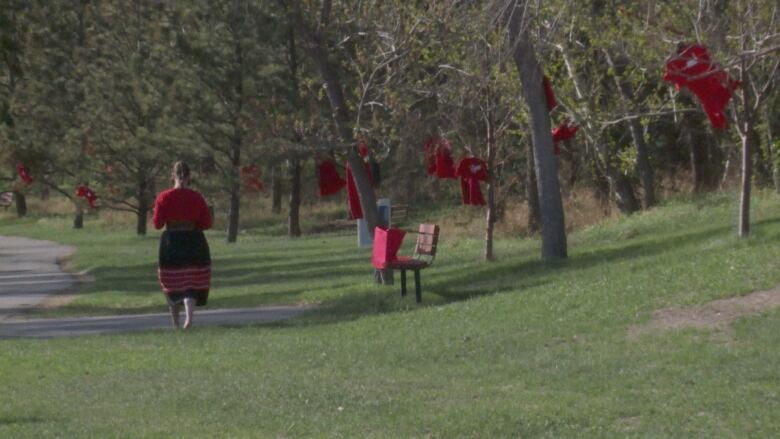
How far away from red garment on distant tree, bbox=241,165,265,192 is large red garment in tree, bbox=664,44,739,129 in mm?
24330

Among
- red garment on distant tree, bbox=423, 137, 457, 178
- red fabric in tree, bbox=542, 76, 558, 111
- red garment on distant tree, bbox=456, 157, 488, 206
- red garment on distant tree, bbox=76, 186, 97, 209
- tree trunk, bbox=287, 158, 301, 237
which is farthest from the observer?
red garment on distant tree, bbox=76, 186, 97, 209

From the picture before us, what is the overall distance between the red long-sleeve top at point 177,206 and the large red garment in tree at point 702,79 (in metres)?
5.68

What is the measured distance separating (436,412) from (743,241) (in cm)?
935

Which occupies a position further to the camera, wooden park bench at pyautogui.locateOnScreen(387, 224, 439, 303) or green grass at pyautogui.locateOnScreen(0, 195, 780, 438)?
wooden park bench at pyautogui.locateOnScreen(387, 224, 439, 303)

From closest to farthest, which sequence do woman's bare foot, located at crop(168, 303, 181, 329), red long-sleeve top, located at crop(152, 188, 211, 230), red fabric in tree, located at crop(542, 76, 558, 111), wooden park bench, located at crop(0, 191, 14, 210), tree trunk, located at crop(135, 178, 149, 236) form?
red long-sleeve top, located at crop(152, 188, 211, 230)
woman's bare foot, located at crop(168, 303, 181, 329)
red fabric in tree, located at crop(542, 76, 558, 111)
tree trunk, located at crop(135, 178, 149, 236)
wooden park bench, located at crop(0, 191, 14, 210)

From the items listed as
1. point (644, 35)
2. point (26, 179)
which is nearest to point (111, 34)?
point (26, 179)

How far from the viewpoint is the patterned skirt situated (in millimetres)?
16375

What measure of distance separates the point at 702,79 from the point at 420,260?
4426 mm

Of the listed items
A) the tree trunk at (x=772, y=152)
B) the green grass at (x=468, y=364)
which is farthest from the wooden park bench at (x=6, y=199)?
the tree trunk at (x=772, y=152)

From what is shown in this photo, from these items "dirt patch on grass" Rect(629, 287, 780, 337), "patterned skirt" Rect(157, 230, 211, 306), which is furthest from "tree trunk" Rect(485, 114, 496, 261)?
"dirt patch on grass" Rect(629, 287, 780, 337)

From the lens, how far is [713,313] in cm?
1347

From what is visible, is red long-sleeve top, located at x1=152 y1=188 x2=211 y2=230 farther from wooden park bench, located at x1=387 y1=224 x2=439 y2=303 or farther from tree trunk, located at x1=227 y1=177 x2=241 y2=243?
tree trunk, located at x1=227 y1=177 x2=241 y2=243

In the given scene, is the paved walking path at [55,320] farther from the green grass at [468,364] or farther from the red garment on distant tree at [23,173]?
the red garment on distant tree at [23,173]

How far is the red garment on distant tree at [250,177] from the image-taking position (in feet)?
140
